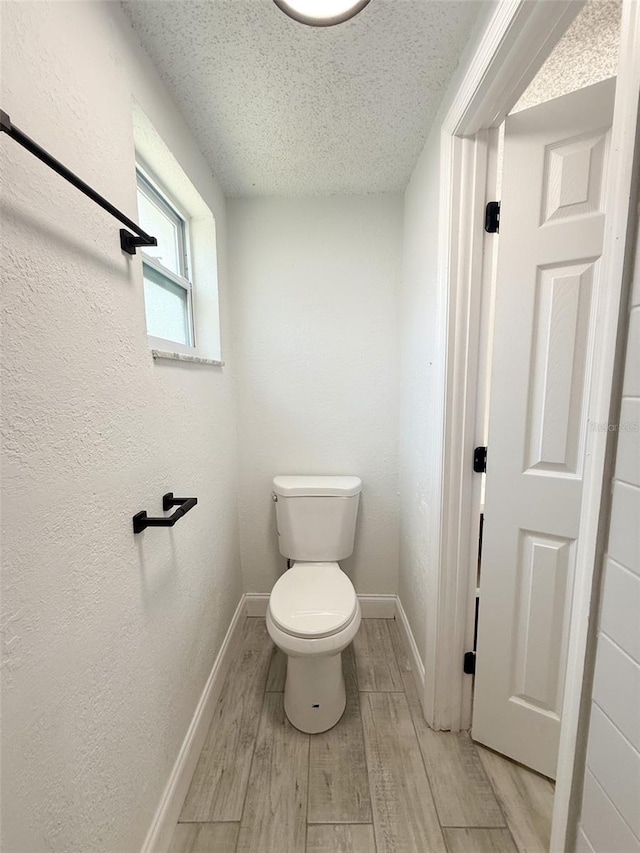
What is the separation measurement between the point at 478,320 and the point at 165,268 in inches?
44.4

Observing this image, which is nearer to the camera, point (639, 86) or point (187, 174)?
point (639, 86)

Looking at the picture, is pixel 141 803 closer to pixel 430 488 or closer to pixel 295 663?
pixel 295 663

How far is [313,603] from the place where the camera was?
1.35 m

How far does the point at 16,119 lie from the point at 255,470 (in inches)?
60.3

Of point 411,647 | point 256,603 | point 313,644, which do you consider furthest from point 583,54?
point 256,603

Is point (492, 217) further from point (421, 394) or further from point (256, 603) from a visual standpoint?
point (256, 603)

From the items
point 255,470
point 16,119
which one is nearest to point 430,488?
point 255,470

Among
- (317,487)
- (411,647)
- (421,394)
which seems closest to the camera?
(421,394)

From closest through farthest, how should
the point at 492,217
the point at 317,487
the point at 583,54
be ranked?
the point at 583,54
the point at 492,217
the point at 317,487

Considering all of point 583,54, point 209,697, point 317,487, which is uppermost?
point 583,54

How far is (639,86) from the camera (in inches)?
17.9

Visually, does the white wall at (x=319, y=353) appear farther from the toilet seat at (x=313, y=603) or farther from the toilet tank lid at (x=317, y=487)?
the toilet seat at (x=313, y=603)

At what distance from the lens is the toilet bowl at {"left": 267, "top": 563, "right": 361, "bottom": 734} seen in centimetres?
122

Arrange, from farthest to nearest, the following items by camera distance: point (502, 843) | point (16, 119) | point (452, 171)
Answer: point (452, 171) < point (502, 843) < point (16, 119)
